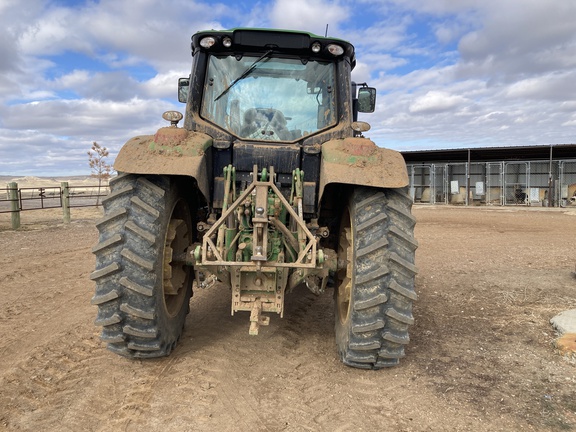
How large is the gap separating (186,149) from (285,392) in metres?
1.98

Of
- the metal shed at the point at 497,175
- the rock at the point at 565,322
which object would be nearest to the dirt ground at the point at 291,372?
the rock at the point at 565,322

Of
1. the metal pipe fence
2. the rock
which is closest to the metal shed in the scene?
the metal pipe fence

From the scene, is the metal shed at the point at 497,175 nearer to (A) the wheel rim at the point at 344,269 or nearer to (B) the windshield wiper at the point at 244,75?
(A) the wheel rim at the point at 344,269

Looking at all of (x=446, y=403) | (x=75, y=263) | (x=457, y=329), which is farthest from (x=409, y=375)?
(x=75, y=263)

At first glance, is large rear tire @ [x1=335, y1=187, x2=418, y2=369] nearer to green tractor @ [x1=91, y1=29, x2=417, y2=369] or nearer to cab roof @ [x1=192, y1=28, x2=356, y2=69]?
green tractor @ [x1=91, y1=29, x2=417, y2=369]

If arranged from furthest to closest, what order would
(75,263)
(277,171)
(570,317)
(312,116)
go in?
1. (75,263)
2. (570,317)
3. (312,116)
4. (277,171)

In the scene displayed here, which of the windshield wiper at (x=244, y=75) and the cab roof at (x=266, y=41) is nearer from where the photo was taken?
the cab roof at (x=266, y=41)

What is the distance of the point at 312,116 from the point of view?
424 centimetres

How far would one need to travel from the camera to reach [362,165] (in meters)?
3.46

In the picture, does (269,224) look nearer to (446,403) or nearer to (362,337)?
(362,337)

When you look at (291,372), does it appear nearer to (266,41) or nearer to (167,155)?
(167,155)

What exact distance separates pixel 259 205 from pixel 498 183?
25.8m

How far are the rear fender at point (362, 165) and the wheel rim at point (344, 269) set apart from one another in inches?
20.7

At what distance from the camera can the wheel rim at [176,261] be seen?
3.69 metres
